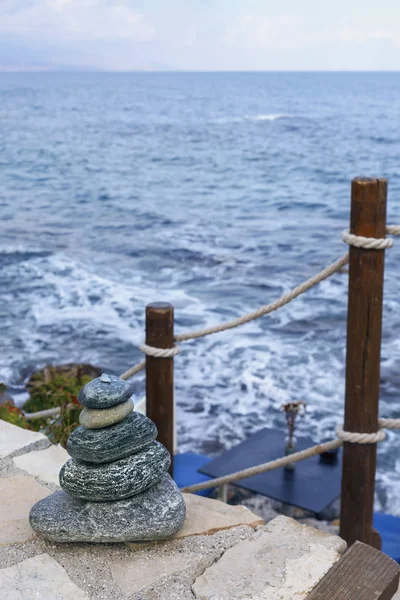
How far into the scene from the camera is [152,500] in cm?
225

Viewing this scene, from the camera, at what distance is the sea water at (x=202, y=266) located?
8.11 m

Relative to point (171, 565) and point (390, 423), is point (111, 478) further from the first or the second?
point (390, 423)

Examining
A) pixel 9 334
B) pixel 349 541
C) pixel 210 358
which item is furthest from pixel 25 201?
pixel 349 541

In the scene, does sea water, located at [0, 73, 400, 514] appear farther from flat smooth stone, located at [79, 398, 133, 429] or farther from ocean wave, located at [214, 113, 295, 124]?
ocean wave, located at [214, 113, 295, 124]

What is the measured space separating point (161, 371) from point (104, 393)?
46.7 inches

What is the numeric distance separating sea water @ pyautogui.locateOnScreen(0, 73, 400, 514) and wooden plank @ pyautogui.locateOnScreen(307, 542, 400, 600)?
13.7ft

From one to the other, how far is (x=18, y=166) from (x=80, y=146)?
25.5ft

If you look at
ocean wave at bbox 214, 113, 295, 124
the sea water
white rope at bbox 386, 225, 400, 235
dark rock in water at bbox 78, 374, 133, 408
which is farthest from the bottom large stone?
ocean wave at bbox 214, 113, 295, 124

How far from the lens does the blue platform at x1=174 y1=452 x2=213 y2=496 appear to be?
491cm

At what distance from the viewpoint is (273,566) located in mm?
2078

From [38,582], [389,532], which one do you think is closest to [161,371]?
[38,582]

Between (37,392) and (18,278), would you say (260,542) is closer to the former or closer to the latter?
(37,392)

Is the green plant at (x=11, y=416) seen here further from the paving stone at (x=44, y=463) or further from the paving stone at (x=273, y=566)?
the paving stone at (x=273, y=566)

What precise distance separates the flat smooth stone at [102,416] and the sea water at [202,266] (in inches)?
169
